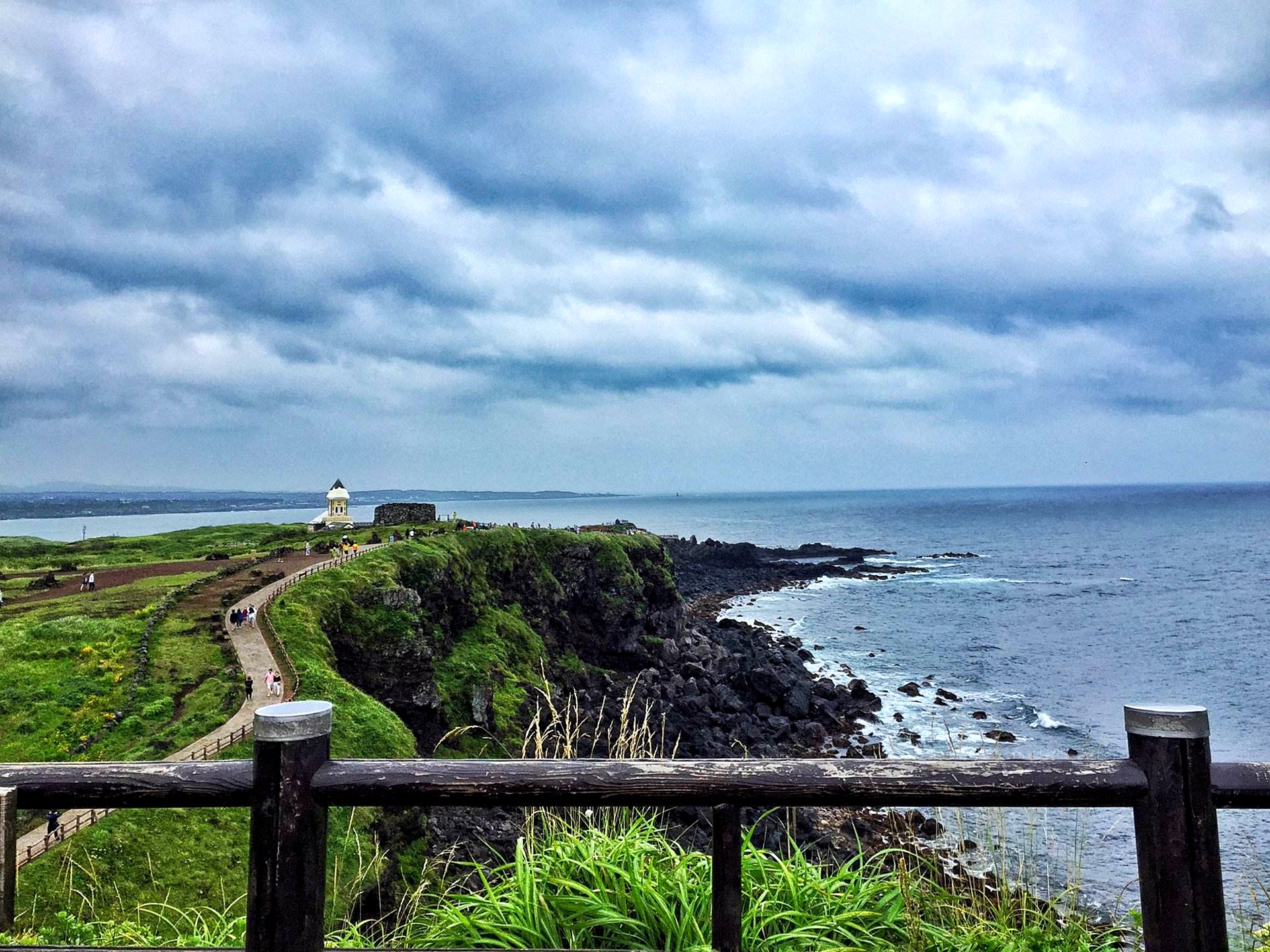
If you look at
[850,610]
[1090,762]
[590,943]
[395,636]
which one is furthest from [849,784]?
[850,610]

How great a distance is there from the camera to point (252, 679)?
75.0ft

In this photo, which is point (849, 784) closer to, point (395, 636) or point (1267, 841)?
point (1267, 841)

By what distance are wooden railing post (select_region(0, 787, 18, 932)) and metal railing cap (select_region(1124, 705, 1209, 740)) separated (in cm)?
415

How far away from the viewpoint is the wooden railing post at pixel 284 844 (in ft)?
9.05

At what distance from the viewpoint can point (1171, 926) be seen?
2750 millimetres

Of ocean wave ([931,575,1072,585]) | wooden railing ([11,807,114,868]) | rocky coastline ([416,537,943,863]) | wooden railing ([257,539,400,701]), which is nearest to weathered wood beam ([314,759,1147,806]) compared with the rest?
wooden railing ([11,807,114,868])

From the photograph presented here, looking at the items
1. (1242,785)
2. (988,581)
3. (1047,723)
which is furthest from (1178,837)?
(988,581)

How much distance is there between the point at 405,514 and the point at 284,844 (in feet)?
197

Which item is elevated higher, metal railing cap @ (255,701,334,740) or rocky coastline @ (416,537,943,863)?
metal railing cap @ (255,701,334,740)

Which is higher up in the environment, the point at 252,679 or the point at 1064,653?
the point at 252,679

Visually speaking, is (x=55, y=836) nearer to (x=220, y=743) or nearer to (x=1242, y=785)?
(x=220, y=743)

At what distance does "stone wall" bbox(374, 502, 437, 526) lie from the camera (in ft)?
196

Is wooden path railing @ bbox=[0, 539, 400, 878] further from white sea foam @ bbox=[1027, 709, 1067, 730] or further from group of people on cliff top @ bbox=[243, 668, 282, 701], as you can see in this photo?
white sea foam @ bbox=[1027, 709, 1067, 730]

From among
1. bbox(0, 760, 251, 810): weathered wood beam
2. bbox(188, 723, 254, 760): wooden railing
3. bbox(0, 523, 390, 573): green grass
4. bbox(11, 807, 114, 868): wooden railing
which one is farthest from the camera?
bbox(0, 523, 390, 573): green grass
